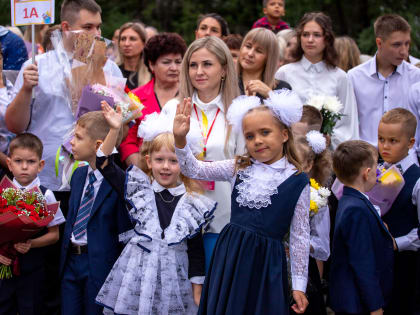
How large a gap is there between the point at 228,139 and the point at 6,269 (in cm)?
211

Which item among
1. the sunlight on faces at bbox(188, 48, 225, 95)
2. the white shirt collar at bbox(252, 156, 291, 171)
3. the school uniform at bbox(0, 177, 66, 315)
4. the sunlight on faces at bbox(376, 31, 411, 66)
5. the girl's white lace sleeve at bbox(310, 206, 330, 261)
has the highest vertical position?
the sunlight on faces at bbox(376, 31, 411, 66)

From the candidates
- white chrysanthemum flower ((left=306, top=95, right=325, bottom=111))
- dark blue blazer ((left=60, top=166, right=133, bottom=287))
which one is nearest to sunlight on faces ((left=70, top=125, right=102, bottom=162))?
dark blue blazer ((left=60, top=166, right=133, bottom=287))

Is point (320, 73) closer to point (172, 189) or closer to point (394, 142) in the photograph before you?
point (394, 142)

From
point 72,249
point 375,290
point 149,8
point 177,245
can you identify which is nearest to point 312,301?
point 375,290

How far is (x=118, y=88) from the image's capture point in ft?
17.8

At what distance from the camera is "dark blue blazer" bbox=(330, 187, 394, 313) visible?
4488 mm

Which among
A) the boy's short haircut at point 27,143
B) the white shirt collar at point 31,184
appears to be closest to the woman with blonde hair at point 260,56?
the boy's short haircut at point 27,143

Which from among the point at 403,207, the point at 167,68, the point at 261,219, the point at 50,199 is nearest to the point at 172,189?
the point at 261,219

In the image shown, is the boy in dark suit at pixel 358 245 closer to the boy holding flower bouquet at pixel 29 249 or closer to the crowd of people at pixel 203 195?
the crowd of people at pixel 203 195

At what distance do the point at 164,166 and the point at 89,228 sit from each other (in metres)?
0.79

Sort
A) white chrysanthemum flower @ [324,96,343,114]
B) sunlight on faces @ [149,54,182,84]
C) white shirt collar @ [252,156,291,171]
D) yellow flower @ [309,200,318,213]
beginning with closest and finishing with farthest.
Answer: white shirt collar @ [252,156,291,171] < yellow flower @ [309,200,318,213] < white chrysanthemum flower @ [324,96,343,114] < sunlight on faces @ [149,54,182,84]

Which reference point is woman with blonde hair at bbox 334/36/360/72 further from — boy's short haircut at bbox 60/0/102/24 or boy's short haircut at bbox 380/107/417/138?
boy's short haircut at bbox 60/0/102/24

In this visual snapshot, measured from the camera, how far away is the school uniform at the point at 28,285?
506cm

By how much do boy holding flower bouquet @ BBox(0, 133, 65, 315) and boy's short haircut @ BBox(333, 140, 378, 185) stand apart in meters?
2.45
